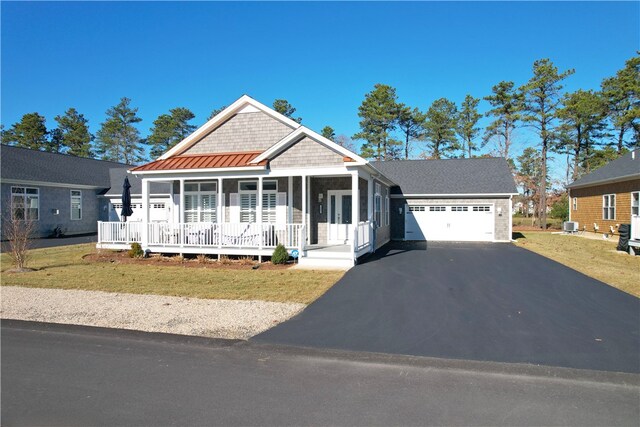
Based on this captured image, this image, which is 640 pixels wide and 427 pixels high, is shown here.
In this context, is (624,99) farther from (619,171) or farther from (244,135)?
(244,135)

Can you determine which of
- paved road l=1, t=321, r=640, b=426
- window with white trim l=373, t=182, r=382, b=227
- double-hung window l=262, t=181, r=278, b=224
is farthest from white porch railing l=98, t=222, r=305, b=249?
paved road l=1, t=321, r=640, b=426

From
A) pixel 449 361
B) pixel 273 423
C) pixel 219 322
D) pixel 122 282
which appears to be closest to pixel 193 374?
pixel 273 423

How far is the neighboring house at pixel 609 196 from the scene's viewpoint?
20.1 metres

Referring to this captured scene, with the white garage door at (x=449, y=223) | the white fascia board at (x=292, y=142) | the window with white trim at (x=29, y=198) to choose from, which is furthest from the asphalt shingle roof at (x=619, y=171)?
the window with white trim at (x=29, y=198)

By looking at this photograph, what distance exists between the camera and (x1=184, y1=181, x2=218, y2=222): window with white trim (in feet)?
52.6

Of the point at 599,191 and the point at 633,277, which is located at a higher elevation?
the point at 599,191

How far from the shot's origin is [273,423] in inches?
134

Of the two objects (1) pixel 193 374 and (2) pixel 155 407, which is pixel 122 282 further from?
(2) pixel 155 407

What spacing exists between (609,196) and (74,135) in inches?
2314

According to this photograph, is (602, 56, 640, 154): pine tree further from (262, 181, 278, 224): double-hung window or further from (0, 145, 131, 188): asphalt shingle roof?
(0, 145, 131, 188): asphalt shingle roof

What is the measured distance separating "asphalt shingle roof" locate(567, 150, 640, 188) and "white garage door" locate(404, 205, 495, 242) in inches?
275

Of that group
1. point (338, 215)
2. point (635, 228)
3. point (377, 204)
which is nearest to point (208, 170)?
point (338, 215)

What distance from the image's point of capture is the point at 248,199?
15.6m

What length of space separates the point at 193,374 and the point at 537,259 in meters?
13.5
